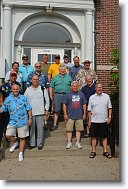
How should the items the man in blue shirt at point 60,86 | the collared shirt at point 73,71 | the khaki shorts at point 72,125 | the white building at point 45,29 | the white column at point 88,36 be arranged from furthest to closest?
1. the white column at point 88,36
2. the white building at point 45,29
3. the collared shirt at point 73,71
4. the man in blue shirt at point 60,86
5. the khaki shorts at point 72,125

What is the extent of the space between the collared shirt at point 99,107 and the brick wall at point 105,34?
335 centimetres

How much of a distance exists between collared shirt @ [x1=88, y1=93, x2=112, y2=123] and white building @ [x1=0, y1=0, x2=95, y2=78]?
349 centimetres

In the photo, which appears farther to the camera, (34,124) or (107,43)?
(107,43)

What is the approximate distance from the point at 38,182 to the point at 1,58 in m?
4.93

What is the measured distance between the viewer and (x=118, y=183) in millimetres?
5555

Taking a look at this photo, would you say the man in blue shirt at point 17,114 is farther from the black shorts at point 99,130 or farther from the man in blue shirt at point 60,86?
the black shorts at point 99,130

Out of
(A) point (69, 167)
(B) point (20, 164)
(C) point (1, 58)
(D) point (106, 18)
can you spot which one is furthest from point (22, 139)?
(D) point (106, 18)

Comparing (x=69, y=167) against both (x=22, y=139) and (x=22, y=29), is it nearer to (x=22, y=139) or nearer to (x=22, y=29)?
(x=22, y=139)

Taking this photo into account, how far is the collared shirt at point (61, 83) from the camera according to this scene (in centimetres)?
771

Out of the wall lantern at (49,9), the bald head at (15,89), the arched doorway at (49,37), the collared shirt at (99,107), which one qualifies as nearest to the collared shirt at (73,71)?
the collared shirt at (99,107)

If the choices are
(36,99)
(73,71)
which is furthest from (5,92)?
(73,71)

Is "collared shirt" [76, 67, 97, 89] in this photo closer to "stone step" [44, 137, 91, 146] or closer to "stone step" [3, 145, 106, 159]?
Result: "stone step" [44, 137, 91, 146]

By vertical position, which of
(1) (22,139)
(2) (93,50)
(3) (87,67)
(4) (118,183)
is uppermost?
(2) (93,50)

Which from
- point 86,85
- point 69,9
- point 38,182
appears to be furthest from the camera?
point 69,9
